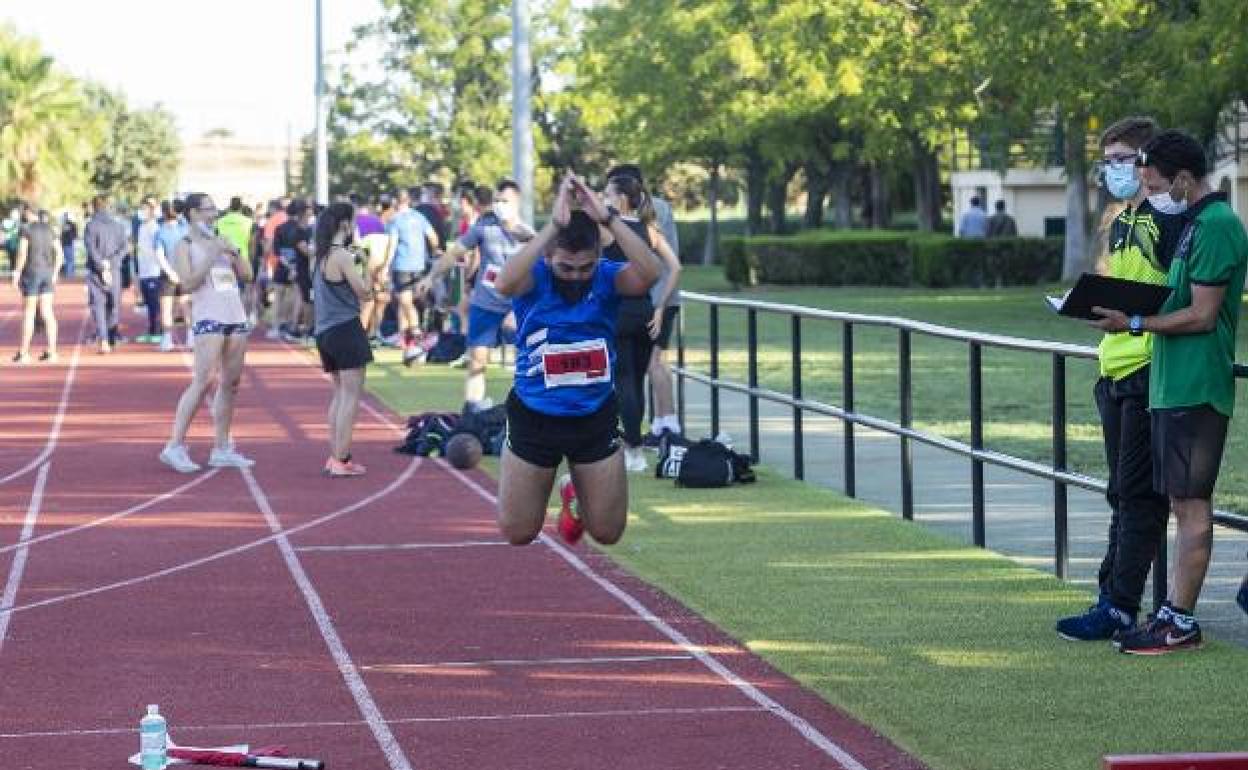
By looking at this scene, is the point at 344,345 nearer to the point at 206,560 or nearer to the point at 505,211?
the point at 505,211

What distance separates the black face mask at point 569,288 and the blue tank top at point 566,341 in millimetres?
16

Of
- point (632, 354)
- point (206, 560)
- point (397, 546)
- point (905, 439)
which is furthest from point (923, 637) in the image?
point (632, 354)

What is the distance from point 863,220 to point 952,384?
5848cm

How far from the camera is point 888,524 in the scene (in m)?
14.0

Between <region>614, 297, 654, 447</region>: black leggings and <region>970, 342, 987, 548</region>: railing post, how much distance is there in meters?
3.53

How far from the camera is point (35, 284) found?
30344 millimetres

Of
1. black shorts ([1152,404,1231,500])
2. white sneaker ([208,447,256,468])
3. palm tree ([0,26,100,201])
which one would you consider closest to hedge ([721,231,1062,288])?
white sneaker ([208,447,256,468])

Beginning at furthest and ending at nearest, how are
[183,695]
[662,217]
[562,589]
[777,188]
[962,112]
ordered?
[777,188] → [962,112] → [662,217] → [562,589] → [183,695]

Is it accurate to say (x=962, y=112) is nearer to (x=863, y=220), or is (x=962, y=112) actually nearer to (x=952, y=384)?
(x=952, y=384)

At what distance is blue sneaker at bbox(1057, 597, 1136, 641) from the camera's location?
10039 mm

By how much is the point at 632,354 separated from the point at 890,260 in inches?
1498

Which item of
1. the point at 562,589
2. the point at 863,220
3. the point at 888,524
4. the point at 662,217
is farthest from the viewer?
the point at 863,220

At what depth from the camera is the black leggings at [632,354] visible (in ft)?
52.3

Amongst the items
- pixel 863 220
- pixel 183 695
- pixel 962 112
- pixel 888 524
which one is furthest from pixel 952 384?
pixel 863 220
